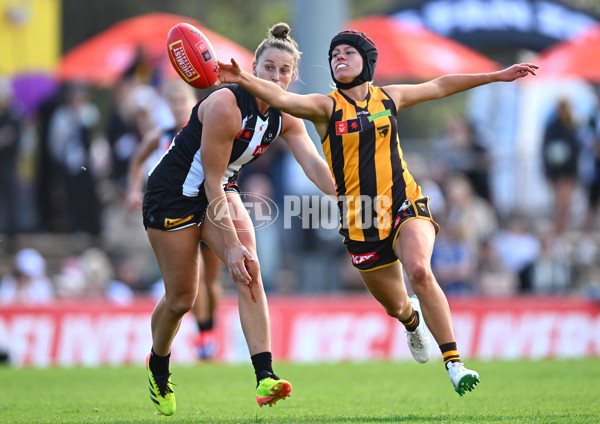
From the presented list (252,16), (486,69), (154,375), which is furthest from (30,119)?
(252,16)

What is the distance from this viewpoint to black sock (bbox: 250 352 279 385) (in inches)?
234

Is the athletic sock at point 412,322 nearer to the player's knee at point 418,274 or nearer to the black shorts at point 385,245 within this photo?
the black shorts at point 385,245

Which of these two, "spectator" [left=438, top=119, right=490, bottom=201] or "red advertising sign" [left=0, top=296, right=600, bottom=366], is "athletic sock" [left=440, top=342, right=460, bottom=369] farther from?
"spectator" [left=438, top=119, right=490, bottom=201]

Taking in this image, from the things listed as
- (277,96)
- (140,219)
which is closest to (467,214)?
(140,219)

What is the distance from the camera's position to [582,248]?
16.4 m

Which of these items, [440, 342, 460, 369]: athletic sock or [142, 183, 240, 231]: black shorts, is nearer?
[440, 342, 460, 369]: athletic sock

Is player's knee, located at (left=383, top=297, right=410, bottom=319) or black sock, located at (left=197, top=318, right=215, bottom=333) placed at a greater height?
player's knee, located at (left=383, top=297, right=410, bottom=319)

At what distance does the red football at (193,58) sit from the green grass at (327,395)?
203cm

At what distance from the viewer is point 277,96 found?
19.1 feet

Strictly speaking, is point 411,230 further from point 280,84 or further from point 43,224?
point 43,224

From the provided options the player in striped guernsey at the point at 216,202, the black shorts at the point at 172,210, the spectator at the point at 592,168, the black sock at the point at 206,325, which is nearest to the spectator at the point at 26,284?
the black sock at the point at 206,325

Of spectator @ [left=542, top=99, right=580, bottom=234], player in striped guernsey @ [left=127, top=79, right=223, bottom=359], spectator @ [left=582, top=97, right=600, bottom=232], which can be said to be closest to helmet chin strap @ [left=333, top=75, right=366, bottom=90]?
player in striped guernsey @ [left=127, top=79, right=223, bottom=359]

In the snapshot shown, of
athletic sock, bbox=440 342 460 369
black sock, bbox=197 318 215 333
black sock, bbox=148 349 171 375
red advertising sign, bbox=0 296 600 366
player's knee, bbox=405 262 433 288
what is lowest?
red advertising sign, bbox=0 296 600 366

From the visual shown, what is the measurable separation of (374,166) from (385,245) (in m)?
0.52
